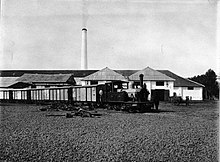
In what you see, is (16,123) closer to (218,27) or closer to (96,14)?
(96,14)

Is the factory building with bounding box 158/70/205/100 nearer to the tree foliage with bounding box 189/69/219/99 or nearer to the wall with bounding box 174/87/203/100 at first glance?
the wall with bounding box 174/87/203/100

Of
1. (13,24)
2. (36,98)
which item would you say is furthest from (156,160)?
(36,98)

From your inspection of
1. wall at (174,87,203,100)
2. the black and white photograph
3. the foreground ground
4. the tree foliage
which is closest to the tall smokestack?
the black and white photograph

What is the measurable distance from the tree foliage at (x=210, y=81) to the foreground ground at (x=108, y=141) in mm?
149

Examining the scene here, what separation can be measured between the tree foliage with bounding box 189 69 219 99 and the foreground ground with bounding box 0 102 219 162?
0.49ft

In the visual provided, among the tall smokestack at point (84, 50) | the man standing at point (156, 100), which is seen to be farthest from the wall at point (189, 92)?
the tall smokestack at point (84, 50)

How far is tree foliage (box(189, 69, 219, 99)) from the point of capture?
2.91 m

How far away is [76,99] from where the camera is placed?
5.75 m

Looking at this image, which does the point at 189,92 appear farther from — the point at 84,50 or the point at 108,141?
the point at 84,50

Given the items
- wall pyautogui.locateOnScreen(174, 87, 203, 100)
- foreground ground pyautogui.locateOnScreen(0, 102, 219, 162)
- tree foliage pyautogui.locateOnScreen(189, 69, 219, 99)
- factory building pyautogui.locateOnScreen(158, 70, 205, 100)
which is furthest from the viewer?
wall pyautogui.locateOnScreen(174, 87, 203, 100)

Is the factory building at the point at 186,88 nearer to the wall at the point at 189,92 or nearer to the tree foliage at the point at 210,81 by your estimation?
the wall at the point at 189,92

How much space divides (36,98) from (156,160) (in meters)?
4.88

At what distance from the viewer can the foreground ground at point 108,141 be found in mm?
2619

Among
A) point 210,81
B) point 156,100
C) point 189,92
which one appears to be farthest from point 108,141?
point 156,100
